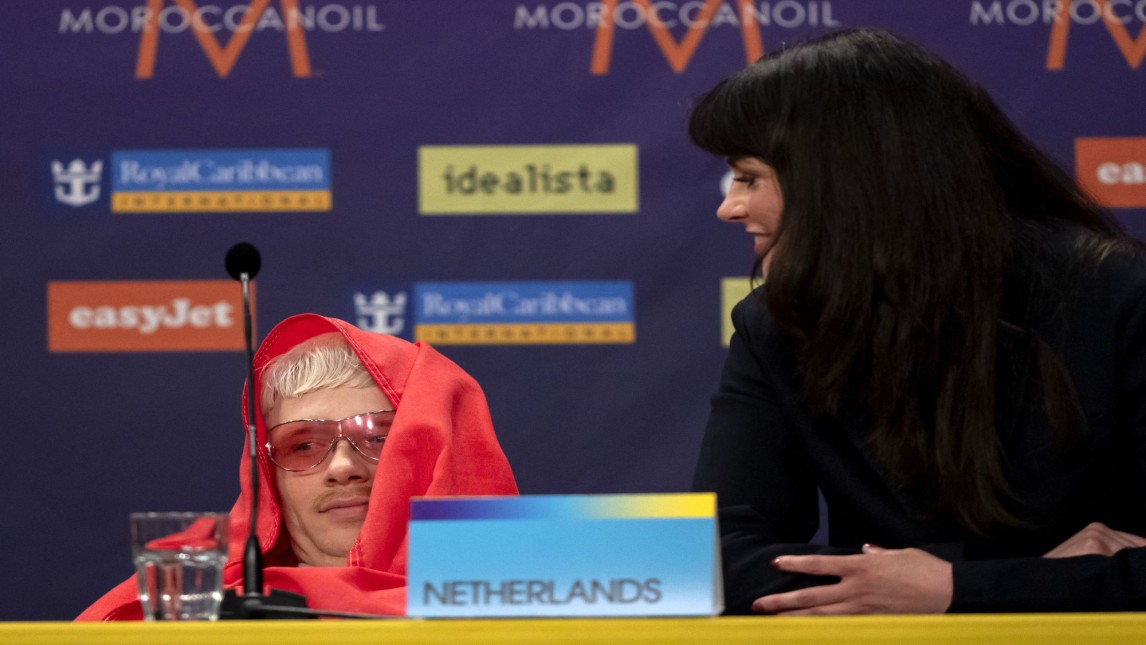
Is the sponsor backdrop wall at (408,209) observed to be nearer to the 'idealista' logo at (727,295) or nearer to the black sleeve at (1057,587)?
the 'idealista' logo at (727,295)

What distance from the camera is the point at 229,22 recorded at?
3.01 m

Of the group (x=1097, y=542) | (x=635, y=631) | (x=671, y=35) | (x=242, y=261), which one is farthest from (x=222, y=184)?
(x=635, y=631)

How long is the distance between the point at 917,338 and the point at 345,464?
841 millimetres

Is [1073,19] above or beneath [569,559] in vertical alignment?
above

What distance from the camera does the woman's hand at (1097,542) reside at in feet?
4.90

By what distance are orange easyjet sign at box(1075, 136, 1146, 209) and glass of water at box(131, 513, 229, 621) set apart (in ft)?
7.39

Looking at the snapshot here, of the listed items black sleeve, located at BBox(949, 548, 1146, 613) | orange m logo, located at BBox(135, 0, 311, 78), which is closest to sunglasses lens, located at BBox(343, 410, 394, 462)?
black sleeve, located at BBox(949, 548, 1146, 613)

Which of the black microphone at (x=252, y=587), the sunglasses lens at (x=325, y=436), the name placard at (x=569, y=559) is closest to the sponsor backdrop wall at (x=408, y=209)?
the sunglasses lens at (x=325, y=436)

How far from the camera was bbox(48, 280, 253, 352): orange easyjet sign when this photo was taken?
117 inches

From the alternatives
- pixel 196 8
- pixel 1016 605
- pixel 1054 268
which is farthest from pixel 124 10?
pixel 1016 605

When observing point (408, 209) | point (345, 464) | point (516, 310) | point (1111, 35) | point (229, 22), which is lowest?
point (345, 464)

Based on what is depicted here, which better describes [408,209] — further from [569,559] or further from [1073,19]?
[569,559]

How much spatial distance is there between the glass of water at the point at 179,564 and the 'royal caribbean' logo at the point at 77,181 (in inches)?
74.9

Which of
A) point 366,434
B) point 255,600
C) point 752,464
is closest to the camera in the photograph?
point 255,600
